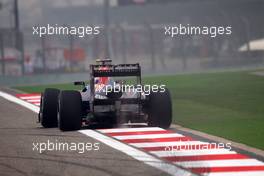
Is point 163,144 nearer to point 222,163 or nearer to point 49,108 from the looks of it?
point 222,163

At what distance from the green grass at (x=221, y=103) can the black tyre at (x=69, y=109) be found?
249 centimetres

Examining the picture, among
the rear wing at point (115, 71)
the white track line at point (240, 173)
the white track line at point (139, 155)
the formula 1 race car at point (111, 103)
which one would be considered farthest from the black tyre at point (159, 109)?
the white track line at point (240, 173)

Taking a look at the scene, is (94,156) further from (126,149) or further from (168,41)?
(168,41)

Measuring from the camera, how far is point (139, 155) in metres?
12.5

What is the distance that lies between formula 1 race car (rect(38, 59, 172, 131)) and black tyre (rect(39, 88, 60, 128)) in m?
0.48

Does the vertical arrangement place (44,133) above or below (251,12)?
below

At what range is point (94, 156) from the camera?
12.3m

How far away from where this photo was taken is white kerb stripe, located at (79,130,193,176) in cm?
1083

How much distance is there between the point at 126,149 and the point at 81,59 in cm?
2917

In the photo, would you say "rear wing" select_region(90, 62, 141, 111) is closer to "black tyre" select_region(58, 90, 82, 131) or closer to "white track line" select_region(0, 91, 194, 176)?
"black tyre" select_region(58, 90, 82, 131)

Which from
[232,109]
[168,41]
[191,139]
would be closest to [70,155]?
[191,139]

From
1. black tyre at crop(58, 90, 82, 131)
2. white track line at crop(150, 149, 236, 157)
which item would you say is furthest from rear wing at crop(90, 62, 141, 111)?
white track line at crop(150, 149, 236, 157)

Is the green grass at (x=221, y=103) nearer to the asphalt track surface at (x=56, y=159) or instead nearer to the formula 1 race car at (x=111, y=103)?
the formula 1 race car at (x=111, y=103)

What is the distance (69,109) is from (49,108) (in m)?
1.32
